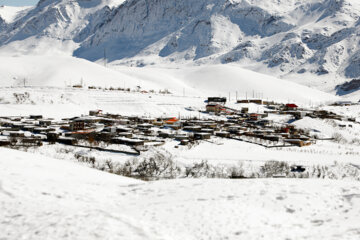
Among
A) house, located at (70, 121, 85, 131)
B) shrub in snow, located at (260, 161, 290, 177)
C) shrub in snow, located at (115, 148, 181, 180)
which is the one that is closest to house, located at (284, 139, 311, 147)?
shrub in snow, located at (260, 161, 290, 177)

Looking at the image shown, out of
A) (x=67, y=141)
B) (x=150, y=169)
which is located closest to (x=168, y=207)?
(x=150, y=169)

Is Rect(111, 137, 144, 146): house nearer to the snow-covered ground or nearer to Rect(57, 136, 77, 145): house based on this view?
Rect(57, 136, 77, 145): house

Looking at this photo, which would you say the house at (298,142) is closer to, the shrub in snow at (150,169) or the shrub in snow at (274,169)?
the shrub in snow at (274,169)

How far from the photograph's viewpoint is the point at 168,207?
34.7 ft

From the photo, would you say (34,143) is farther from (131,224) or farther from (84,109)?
(84,109)

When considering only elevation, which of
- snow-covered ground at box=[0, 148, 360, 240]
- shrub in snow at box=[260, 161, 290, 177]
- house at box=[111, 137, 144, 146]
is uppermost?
snow-covered ground at box=[0, 148, 360, 240]

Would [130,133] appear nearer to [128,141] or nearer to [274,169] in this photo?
[128,141]

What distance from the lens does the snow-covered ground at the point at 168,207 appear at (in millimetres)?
8953

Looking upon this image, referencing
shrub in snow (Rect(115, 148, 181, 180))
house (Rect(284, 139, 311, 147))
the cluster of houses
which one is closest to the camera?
shrub in snow (Rect(115, 148, 181, 180))

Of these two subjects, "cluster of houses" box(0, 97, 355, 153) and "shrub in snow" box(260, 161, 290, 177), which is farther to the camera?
"cluster of houses" box(0, 97, 355, 153)

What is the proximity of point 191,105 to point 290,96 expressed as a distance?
273 feet

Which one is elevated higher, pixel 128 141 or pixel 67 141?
pixel 67 141

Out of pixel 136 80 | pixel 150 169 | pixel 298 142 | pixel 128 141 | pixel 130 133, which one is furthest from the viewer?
pixel 136 80

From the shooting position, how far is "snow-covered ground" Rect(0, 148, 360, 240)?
8.95m
